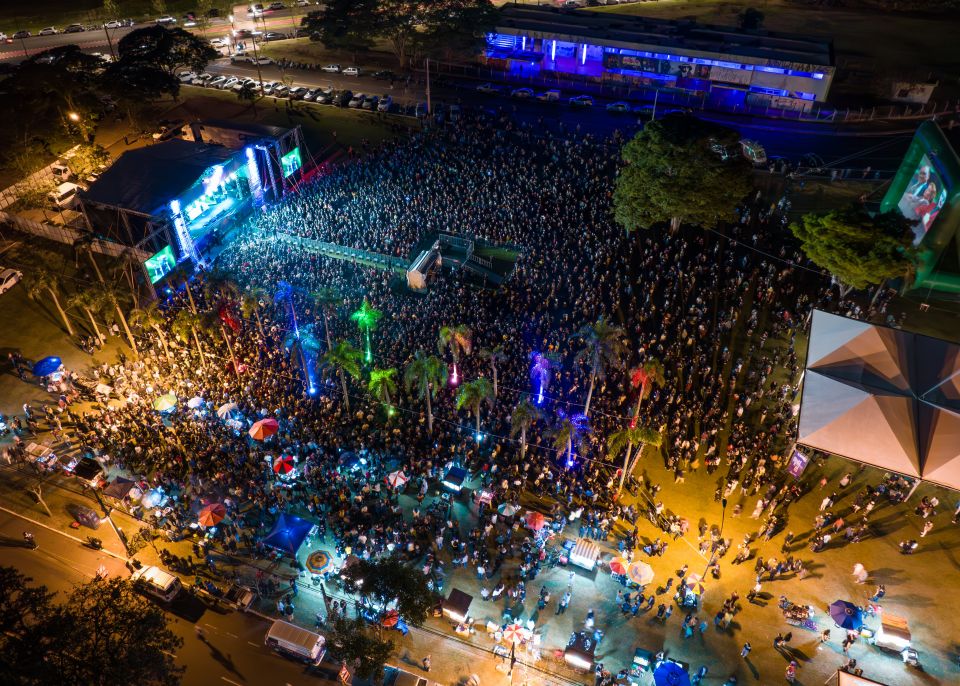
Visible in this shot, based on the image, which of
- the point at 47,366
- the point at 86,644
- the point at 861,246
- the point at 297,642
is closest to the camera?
the point at 86,644

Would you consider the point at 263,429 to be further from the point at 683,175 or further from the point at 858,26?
the point at 858,26

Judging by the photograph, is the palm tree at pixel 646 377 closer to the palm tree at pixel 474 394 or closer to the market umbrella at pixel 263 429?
the palm tree at pixel 474 394

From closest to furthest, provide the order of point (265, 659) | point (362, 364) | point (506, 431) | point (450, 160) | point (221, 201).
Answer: point (265, 659)
point (506, 431)
point (362, 364)
point (221, 201)
point (450, 160)

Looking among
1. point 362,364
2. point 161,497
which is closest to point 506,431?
point 362,364

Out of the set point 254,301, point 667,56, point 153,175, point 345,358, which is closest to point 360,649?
point 345,358

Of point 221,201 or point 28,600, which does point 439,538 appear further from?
point 221,201

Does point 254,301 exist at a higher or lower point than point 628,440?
higher

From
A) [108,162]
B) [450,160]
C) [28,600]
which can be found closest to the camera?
[28,600]
